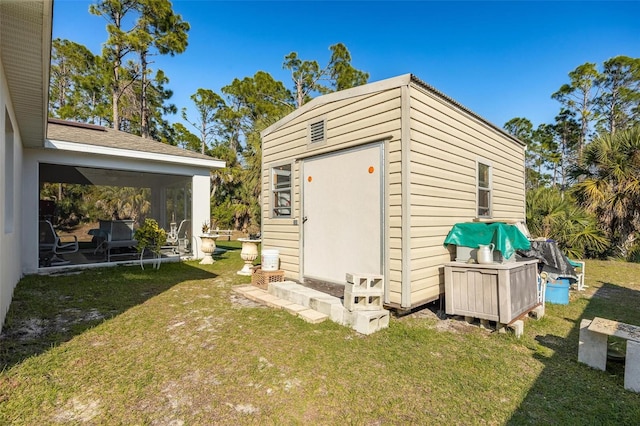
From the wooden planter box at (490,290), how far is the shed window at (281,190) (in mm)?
2994

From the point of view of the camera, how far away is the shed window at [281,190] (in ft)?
18.4

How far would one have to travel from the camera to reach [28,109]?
170 inches

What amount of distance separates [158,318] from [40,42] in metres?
3.12

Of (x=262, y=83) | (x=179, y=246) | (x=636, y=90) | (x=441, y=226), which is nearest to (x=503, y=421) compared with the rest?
(x=441, y=226)

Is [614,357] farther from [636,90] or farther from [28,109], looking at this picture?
[636,90]

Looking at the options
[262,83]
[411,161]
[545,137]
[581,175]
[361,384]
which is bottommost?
[361,384]

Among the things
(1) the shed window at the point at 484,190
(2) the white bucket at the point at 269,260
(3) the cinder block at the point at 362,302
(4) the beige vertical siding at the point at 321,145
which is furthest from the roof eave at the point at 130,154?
(1) the shed window at the point at 484,190

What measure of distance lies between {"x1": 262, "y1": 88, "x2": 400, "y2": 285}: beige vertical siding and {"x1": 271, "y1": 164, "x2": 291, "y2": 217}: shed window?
0.12m

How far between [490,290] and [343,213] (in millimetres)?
2092

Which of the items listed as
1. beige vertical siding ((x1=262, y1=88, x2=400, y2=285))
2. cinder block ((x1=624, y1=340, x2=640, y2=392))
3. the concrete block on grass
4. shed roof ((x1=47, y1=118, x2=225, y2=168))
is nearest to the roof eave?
shed roof ((x1=47, y1=118, x2=225, y2=168))

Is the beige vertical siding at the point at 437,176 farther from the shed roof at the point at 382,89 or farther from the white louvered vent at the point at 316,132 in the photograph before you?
the white louvered vent at the point at 316,132

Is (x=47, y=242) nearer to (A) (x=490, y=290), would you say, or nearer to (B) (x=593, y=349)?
(A) (x=490, y=290)

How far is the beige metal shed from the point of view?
3762mm

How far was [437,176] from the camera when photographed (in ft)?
13.8
